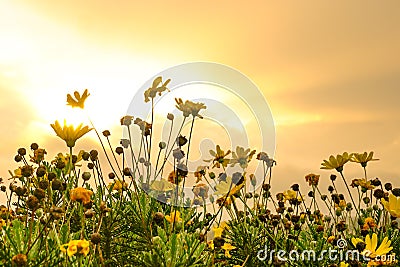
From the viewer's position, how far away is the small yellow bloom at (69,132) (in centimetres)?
208

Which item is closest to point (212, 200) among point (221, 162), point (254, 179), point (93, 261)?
point (254, 179)

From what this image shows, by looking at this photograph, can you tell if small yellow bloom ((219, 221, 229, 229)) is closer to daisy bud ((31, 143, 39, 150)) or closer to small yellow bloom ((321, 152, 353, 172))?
small yellow bloom ((321, 152, 353, 172))

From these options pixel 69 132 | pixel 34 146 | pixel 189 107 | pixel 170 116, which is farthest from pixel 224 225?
pixel 34 146

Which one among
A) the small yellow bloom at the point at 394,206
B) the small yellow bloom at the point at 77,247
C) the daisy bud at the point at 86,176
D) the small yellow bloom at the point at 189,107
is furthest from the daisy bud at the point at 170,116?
the small yellow bloom at the point at 77,247

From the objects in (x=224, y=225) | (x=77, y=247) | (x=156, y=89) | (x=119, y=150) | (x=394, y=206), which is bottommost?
(x=77, y=247)

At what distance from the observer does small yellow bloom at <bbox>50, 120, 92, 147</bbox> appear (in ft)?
6.81

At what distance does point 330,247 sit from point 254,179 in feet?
2.68

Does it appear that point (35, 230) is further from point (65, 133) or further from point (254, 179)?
point (254, 179)

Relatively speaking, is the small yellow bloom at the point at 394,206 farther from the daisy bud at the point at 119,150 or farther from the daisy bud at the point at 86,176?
the daisy bud at the point at 86,176

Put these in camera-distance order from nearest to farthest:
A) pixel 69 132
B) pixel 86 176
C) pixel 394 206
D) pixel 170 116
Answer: pixel 69 132, pixel 394 206, pixel 170 116, pixel 86 176

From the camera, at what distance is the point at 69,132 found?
6.81ft

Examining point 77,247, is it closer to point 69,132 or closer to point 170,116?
point 69,132

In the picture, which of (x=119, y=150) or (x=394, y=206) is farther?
(x=119, y=150)

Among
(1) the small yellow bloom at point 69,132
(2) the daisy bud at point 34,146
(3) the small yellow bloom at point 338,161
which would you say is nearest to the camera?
(1) the small yellow bloom at point 69,132
